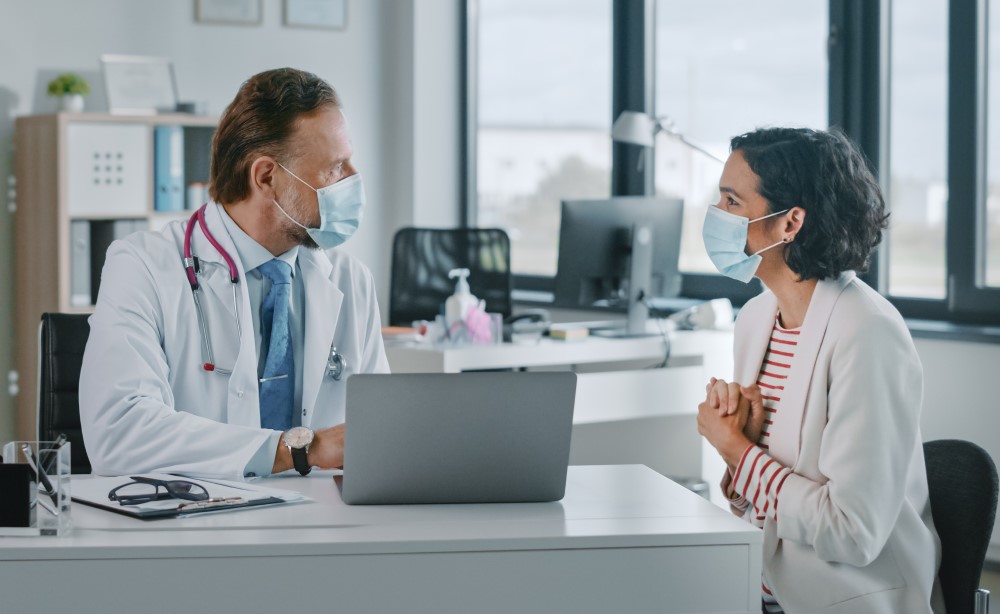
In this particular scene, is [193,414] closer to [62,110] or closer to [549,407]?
[549,407]

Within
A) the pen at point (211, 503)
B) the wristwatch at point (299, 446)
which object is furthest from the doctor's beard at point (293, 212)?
the pen at point (211, 503)

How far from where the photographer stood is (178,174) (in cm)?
477

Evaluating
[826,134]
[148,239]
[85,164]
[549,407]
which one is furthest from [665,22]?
[549,407]

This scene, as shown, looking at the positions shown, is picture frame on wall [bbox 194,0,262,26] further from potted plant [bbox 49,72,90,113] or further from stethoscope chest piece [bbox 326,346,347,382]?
stethoscope chest piece [bbox 326,346,347,382]

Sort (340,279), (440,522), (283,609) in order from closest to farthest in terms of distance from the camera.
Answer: (283,609) < (440,522) < (340,279)

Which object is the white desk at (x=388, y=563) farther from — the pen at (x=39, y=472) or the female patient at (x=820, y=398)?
the female patient at (x=820, y=398)

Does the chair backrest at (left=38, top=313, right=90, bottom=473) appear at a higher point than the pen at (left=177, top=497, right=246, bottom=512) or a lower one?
higher

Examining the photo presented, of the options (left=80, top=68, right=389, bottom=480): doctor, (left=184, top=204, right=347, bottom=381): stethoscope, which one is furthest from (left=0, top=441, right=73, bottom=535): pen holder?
(left=184, top=204, right=347, bottom=381): stethoscope

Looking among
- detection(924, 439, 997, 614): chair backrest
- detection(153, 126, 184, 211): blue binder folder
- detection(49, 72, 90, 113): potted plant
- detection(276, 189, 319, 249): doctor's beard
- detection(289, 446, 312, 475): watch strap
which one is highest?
detection(49, 72, 90, 113): potted plant

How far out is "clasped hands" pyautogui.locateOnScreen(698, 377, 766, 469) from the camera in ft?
6.28

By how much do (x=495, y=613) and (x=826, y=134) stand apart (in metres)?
1.04

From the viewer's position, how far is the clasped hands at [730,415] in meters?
1.91

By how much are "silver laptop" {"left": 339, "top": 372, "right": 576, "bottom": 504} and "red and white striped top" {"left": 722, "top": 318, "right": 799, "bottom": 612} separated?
403mm

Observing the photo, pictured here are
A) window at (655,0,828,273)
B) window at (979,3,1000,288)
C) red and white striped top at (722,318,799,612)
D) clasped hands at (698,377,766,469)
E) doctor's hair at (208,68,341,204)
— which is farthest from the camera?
window at (655,0,828,273)
